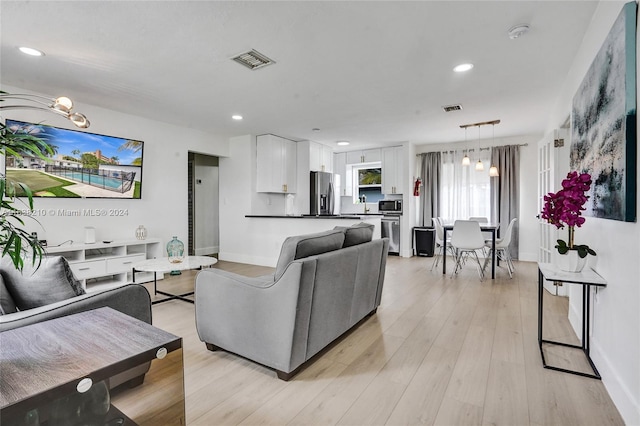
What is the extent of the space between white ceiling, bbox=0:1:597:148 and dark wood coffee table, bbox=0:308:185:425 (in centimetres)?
204

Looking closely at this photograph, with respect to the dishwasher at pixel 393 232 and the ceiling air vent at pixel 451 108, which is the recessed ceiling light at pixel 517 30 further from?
the dishwasher at pixel 393 232

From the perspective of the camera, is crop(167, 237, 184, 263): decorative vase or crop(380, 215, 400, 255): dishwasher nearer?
crop(167, 237, 184, 263): decorative vase

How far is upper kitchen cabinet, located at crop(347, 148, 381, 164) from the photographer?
749 cm

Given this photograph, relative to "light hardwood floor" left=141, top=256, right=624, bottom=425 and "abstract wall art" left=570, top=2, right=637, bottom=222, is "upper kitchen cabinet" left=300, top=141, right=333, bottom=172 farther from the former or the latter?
"abstract wall art" left=570, top=2, right=637, bottom=222

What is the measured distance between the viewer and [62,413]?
0.93m

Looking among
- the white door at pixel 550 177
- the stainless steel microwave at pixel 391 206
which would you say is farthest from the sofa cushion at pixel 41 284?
the stainless steel microwave at pixel 391 206

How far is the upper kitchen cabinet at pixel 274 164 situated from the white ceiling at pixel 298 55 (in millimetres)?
1337

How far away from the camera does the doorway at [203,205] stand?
7.01 metres

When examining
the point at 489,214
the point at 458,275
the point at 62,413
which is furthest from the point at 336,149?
the point at 62,413

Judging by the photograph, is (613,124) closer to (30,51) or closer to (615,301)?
(615,301)

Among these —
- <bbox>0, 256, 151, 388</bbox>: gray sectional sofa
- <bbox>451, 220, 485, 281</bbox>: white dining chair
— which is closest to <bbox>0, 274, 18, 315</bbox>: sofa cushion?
<bbox>0, 256, 151, 388</bbox>: gray sectional sofa

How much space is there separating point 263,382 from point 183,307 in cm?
182

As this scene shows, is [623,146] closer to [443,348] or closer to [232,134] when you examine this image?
[443,348]

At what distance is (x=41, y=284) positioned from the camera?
5.41ft
